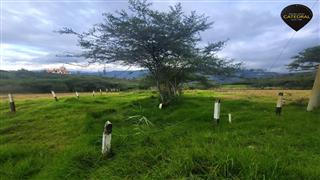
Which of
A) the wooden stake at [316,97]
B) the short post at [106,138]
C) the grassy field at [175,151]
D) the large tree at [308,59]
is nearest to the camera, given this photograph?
the grassy field at [175,151]

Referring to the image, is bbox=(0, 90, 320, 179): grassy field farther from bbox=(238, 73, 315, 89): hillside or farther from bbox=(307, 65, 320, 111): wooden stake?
bbox=(238, 73, 315, 89): hillside

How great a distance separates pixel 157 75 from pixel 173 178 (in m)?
13.3

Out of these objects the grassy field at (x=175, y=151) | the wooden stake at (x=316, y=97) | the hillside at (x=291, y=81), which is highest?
the wooden stake at (x=316, y=97)

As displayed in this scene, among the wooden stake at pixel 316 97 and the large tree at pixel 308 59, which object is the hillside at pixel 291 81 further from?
the wooden stake at pixel 316 97

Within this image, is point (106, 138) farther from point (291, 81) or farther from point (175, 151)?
point (291, 81)

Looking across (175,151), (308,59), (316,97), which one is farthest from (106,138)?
(308,59)

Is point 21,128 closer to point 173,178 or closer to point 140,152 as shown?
point 140,152

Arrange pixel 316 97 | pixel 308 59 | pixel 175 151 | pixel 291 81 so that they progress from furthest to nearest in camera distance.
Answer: pixel 291 81 < pixel 308 59 < pixel 316 97 < pixel 175 151

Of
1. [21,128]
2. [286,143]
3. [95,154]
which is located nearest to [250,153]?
[286,143]

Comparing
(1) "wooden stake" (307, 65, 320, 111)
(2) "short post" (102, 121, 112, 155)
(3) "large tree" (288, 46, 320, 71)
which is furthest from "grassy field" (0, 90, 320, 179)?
(3) "large tree" (288, 46, 320, 71)

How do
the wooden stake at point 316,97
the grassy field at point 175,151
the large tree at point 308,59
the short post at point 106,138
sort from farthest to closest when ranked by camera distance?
the large tree at point 308,59
the wooden stake at point 316,97
the short post at point 106,138
the grassy field at point 175,151

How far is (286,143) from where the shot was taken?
737 cm

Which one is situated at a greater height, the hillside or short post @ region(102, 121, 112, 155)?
short post @ region(102, 121, 112, 155)

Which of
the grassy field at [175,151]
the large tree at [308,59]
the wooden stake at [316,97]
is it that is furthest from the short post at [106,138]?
the large tree at [308,59]
